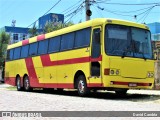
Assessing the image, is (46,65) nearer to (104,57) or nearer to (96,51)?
(96,51)

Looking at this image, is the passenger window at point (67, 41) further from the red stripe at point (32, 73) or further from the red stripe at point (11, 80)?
the red stripe at point (11, 80)

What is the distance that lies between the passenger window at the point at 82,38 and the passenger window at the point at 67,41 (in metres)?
0.54

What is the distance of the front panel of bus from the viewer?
669 inches

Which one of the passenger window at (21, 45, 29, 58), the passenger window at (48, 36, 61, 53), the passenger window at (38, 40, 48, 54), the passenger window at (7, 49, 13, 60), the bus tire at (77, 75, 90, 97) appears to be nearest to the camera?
the bus tire at (77, 75, 90, 97)

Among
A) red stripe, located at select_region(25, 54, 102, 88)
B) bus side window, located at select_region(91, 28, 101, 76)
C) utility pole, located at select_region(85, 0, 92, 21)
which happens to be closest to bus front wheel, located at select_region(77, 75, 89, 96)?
red stripe, located at select_region(25, 54, 102, 88)

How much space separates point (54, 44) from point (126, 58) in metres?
6.13

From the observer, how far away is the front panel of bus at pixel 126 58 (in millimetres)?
16984

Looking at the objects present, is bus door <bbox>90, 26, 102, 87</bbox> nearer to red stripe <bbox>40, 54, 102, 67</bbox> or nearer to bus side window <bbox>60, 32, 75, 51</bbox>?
red stripe <bbox>40, 54, 102, 67</bbox>

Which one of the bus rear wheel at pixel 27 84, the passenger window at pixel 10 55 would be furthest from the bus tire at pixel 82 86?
the passenger window at pixel 10 55

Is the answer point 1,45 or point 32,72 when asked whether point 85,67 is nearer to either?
point 32,72

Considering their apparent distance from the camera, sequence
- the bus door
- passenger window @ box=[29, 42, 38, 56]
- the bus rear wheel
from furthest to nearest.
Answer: the bus rear wheel, passenger window @ box=[29, 42, 38, 56], the bus door

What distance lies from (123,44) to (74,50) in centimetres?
309

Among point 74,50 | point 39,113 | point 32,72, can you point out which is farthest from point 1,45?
point 39,113

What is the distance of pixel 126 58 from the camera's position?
56.9ft
